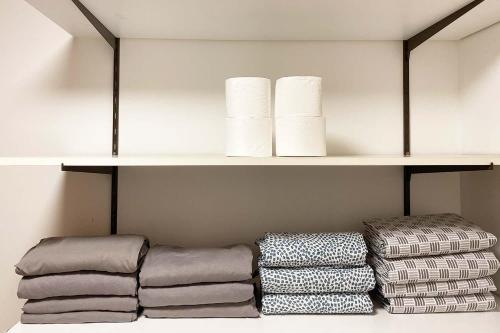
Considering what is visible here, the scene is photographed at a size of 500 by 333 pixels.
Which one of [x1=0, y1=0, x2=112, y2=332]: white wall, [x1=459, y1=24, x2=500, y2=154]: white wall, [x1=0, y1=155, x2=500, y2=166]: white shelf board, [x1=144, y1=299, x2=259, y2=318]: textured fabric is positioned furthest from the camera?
[x1=0, y1=0, x2=112, y2=332]: white wall

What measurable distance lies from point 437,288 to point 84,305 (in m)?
0.94

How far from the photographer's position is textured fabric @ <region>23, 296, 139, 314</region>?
93 centimetres

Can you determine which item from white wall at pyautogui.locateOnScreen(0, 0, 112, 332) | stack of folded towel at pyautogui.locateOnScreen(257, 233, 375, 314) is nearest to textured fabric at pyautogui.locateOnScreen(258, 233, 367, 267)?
stack of folded towel at pyautogui.locateOnScreen(257, 233, 375, 314)

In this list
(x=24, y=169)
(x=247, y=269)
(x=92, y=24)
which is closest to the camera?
(x=247, y=269)

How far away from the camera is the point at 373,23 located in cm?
111

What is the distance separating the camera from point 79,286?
920 millimetres

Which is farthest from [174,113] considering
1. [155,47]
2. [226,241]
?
[226,241]

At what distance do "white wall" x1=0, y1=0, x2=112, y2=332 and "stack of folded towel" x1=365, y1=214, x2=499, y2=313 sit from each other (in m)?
0.92

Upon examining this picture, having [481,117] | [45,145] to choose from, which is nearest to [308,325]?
[481,117]

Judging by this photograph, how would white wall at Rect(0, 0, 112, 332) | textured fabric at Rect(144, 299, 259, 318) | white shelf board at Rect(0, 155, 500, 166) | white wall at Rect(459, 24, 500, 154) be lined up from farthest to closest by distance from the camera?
white wall at Rect(0, 0, 112, 332) → white wall at Rect(459, 24, 500, 154) → textured fabric at Rect(144, 299, 259, 318) → white shelf board at Rect(0, 155, 500, 166)

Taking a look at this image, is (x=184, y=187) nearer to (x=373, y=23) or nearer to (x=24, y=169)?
(x=24, y=169)

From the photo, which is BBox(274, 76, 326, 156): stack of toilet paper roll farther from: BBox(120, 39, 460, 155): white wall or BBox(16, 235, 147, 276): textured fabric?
BBox(16, 235, 147, 276): textured fabric

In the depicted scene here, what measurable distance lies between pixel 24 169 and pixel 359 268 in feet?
3.70

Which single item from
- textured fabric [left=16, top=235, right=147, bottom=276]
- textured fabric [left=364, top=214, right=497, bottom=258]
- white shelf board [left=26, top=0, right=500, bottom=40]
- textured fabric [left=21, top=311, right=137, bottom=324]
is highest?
white shelf board [left=26, top=0, right=500, bottom=40]
